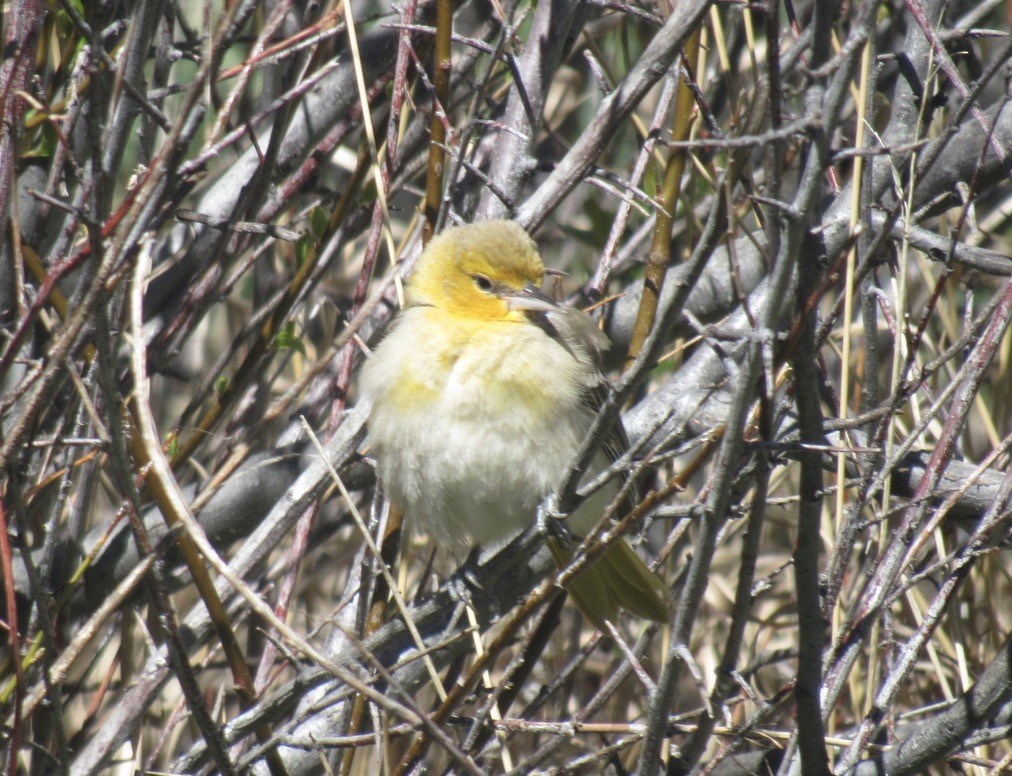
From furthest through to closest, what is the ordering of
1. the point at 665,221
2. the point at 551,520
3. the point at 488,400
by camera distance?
→ the point at 488,400
the point at 665,221
the point at 551,520

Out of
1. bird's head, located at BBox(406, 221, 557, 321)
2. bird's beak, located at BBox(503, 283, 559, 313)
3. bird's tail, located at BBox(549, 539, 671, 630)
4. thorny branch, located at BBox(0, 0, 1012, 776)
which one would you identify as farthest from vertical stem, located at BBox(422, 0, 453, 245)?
bird's tail, located at BBox(549, 539, 671, 630)

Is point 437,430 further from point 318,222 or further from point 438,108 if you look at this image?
point 438,108

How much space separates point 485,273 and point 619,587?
3.46 feet

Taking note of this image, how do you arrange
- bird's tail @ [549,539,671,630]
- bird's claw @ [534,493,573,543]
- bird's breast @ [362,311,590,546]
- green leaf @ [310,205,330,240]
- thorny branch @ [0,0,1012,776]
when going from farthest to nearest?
1. green leaf @ [310,205,330,240]
2. bird's tail @ [549,539,671,630]
3. bird's breast @ [362,311,590,546]
4. bird's claw @ [534,493,573,543]
5. thorny branch @ [0,0,1012,776]

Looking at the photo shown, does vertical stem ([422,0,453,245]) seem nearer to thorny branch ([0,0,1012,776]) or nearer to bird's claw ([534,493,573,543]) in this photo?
thorny branch ([0,0,1012,776])

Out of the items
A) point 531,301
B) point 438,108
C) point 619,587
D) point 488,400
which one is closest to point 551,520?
point 488,400

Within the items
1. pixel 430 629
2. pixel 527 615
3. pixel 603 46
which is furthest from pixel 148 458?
pixel 603 46

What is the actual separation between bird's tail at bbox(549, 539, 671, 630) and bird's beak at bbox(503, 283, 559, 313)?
71 cm

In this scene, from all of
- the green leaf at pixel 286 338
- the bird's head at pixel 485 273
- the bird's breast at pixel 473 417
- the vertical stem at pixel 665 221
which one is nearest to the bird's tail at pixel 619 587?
the bird's breast at pixel 473 417

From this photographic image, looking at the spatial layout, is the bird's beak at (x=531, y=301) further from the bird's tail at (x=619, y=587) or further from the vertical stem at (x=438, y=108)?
the bird's tail at (x=619, y=587)

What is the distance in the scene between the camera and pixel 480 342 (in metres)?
3.20

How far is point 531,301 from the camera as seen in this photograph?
336 cm

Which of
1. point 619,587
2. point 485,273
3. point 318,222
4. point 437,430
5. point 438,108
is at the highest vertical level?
point 438,108

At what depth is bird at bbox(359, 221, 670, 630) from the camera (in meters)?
3.13
